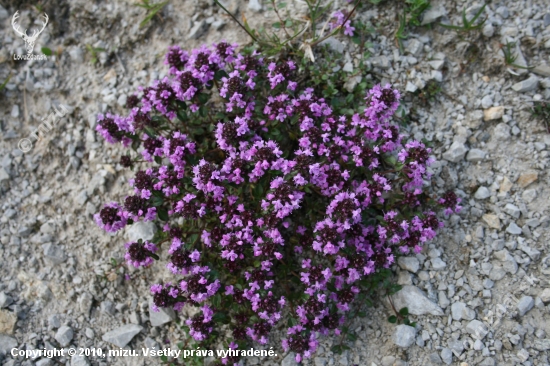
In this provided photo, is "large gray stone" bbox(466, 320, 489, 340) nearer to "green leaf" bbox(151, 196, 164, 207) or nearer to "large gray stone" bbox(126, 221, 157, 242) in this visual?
"green leaf" bbox(151, 196, 164, 207)

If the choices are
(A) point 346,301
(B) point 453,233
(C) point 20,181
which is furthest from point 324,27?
(C) point 20,181

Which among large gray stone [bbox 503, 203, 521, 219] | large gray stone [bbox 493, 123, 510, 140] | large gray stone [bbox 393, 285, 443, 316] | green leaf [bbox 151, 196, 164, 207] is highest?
large gray stone [bbox 493, 123, 510, 140]

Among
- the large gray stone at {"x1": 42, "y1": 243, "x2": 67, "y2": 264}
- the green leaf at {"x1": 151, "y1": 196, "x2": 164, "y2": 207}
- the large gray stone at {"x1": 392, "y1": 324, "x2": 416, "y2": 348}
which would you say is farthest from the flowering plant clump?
the large gray stone at {"x1": 42, "y1": 243, "x2": 67, "y2": 264}

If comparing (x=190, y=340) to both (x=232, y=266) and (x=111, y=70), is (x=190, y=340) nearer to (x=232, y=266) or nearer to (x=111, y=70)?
(x=232, y=266)

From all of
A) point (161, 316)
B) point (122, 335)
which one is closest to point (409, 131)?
point (161, 316)

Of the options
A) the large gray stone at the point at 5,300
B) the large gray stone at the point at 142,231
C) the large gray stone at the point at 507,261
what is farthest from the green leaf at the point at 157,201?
the large gray stone at the point at 507,261

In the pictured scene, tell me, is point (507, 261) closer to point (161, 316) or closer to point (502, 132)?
point (502, 132)
